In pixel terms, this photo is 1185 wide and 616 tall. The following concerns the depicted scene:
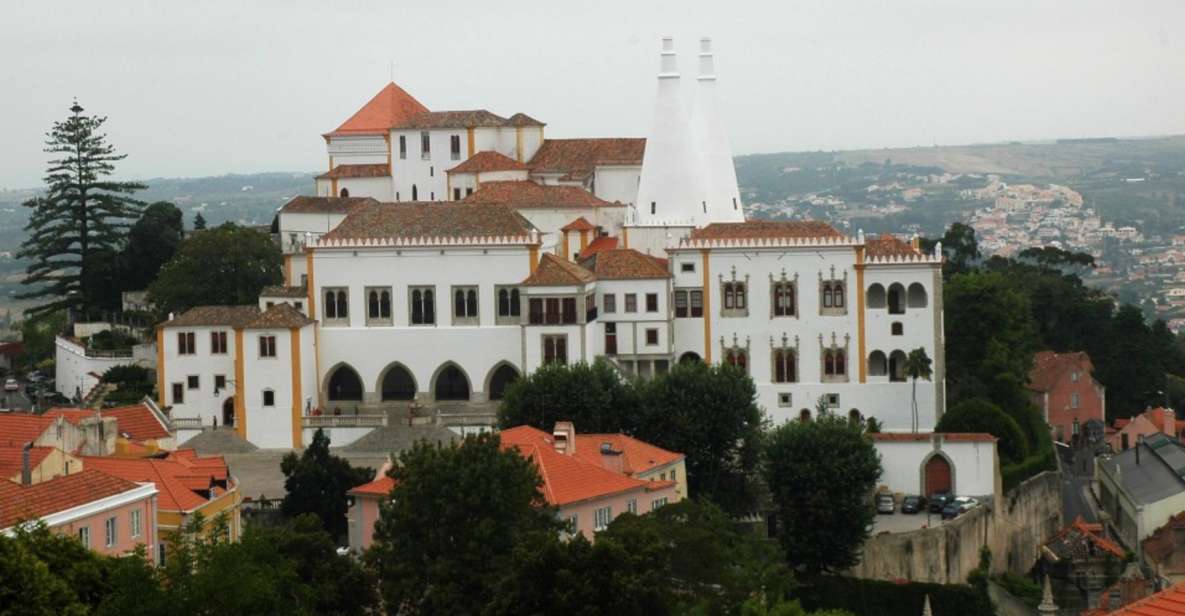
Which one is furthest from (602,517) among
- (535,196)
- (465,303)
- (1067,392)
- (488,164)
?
(1067,392)

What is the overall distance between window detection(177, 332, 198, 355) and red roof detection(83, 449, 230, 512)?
16.7 metres

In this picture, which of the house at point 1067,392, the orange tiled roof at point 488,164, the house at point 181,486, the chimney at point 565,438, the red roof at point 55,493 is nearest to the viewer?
the red roof at point 55,493

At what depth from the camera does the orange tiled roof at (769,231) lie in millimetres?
73688

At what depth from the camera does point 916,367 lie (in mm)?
72562

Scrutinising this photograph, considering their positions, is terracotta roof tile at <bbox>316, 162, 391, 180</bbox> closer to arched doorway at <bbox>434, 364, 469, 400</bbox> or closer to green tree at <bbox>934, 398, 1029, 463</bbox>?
arched doorway at <bbox>434, 364, 469, 400</bbox>

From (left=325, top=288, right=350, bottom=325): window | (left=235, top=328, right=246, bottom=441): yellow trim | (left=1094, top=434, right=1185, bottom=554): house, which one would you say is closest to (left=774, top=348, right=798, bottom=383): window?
(left=1094, top=434, right=1185, bottom=554): house

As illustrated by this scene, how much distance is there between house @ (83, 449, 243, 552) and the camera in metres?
51.0

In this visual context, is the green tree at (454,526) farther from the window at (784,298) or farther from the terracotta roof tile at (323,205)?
the terracotta roof tile at (323,205)

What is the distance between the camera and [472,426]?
235 feet

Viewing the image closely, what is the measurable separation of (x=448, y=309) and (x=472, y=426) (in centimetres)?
445

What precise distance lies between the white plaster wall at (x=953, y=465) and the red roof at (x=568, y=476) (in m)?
12.0

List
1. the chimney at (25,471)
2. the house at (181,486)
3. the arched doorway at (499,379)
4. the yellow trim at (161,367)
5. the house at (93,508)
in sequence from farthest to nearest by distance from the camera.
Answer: the arched doorway at (499,379)
the yellow trim at (161,367)
the house at (181,486)
the chimney at (25,471)
the house at (93,508)

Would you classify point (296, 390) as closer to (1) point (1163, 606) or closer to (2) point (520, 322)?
(2) point (520, 322)

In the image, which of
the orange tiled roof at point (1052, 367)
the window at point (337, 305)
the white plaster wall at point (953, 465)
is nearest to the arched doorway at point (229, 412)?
the window at point (337, 305)
